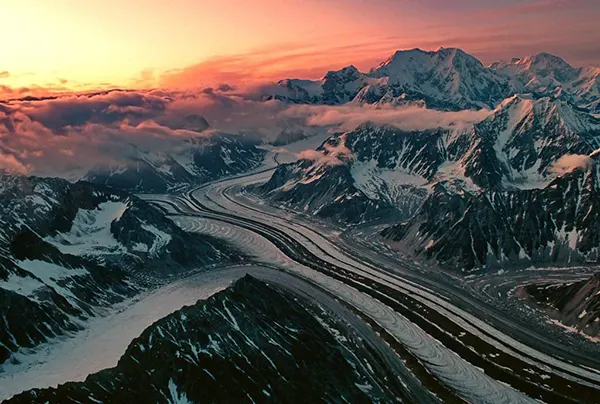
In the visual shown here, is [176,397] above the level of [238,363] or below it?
above

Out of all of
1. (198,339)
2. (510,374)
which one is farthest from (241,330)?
(510,374)

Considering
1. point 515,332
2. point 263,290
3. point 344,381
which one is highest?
point 263,290

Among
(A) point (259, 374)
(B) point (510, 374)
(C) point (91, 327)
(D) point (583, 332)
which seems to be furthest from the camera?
(D) point (583, 332)

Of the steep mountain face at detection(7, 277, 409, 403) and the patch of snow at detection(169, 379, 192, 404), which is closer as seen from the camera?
the steep mountain face at detection(7, 277, 409, 403)

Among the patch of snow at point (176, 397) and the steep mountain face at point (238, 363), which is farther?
the patch of snow at point (176, 397)

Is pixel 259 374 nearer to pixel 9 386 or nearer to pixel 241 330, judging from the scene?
pixel 241 330

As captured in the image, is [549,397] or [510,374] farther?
[510,374]

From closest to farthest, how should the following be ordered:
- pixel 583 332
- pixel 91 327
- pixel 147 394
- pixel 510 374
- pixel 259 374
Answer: pixel 147 394 < pixel 259 374 < pixel 510 374 < pixel 91 327 < pixel 583 332

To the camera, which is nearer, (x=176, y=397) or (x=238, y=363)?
(x=176, y=397)
